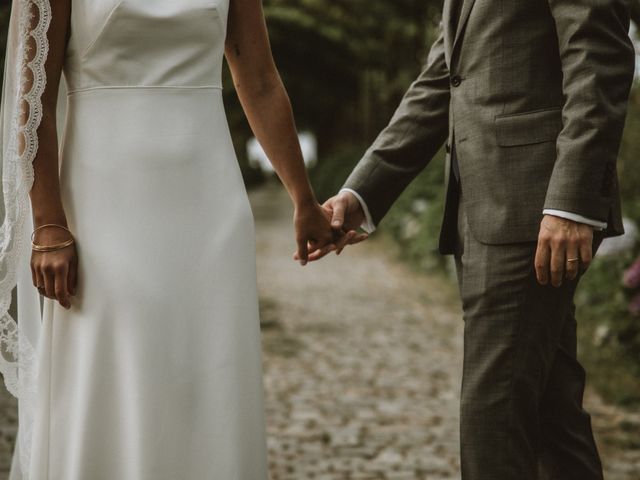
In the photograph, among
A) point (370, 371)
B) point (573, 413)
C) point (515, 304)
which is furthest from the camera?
point (370, 371)

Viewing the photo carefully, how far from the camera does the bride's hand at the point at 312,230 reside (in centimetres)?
306

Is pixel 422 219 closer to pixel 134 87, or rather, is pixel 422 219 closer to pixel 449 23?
pixel 449 23

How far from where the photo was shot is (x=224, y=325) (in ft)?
8.39

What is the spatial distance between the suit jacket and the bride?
0.71 m

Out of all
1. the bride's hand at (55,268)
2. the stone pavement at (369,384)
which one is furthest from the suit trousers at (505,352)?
the stone pavement at (369,384)

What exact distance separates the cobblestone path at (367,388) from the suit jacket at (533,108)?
83.3 inches

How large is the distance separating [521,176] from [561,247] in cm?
27

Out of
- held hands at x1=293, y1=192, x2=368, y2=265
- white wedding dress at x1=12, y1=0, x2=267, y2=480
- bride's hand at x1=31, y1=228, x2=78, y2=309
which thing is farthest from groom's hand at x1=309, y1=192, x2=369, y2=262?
bride's hand at x1=31, y1=228, x2=78, y2=309

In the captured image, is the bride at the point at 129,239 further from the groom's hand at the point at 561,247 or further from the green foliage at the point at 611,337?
the green foliage at the point at 611,337

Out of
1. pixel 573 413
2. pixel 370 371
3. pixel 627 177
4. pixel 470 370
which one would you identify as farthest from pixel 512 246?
pixel 627 177

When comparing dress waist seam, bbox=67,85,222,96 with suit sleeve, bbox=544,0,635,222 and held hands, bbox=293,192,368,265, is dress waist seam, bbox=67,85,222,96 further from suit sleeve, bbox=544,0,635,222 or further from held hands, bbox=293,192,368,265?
suit sleeve, bbox=544,0,635,222

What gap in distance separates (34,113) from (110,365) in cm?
68

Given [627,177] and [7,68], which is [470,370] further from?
[627,177]

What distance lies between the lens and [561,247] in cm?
248
